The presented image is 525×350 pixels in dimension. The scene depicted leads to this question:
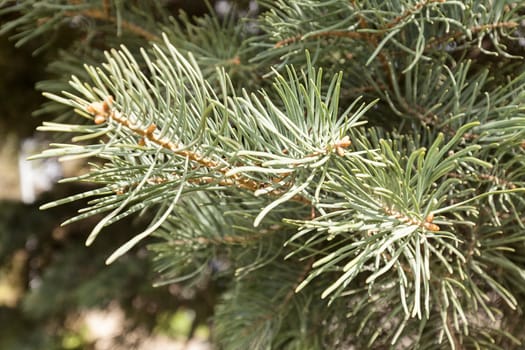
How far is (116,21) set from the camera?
52cm

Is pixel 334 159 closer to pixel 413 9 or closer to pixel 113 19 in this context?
pixel 413 9

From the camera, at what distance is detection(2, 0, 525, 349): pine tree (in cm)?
27

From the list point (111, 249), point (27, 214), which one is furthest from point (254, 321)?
point (27, 214)

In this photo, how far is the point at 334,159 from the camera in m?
0.29

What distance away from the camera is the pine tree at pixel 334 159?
270mm

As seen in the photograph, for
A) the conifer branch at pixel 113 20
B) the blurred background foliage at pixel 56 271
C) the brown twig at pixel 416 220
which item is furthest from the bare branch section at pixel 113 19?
the brown twig at pixel 416 220

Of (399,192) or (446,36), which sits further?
(446,36)

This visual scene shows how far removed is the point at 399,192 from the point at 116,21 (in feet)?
1.14

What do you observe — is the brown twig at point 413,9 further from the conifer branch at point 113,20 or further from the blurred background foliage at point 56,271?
the blurred background foliage at point 56,271

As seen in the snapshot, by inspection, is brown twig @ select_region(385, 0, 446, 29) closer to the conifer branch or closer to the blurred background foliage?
the conifer branch

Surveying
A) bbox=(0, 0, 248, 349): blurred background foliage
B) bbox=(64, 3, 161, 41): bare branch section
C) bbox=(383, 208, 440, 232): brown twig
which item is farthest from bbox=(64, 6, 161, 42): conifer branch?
bbox=(383, 208, 440, 232): brown twig

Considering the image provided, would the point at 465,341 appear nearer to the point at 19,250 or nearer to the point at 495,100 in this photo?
the point at 495,100

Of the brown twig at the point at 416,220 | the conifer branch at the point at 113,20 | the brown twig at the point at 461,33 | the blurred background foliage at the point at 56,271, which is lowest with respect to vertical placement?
the blurred background foliage at the point at 56,271

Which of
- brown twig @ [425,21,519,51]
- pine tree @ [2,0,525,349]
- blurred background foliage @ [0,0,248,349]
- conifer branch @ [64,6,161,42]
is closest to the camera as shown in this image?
pine tree @ [2,0,525,349]
